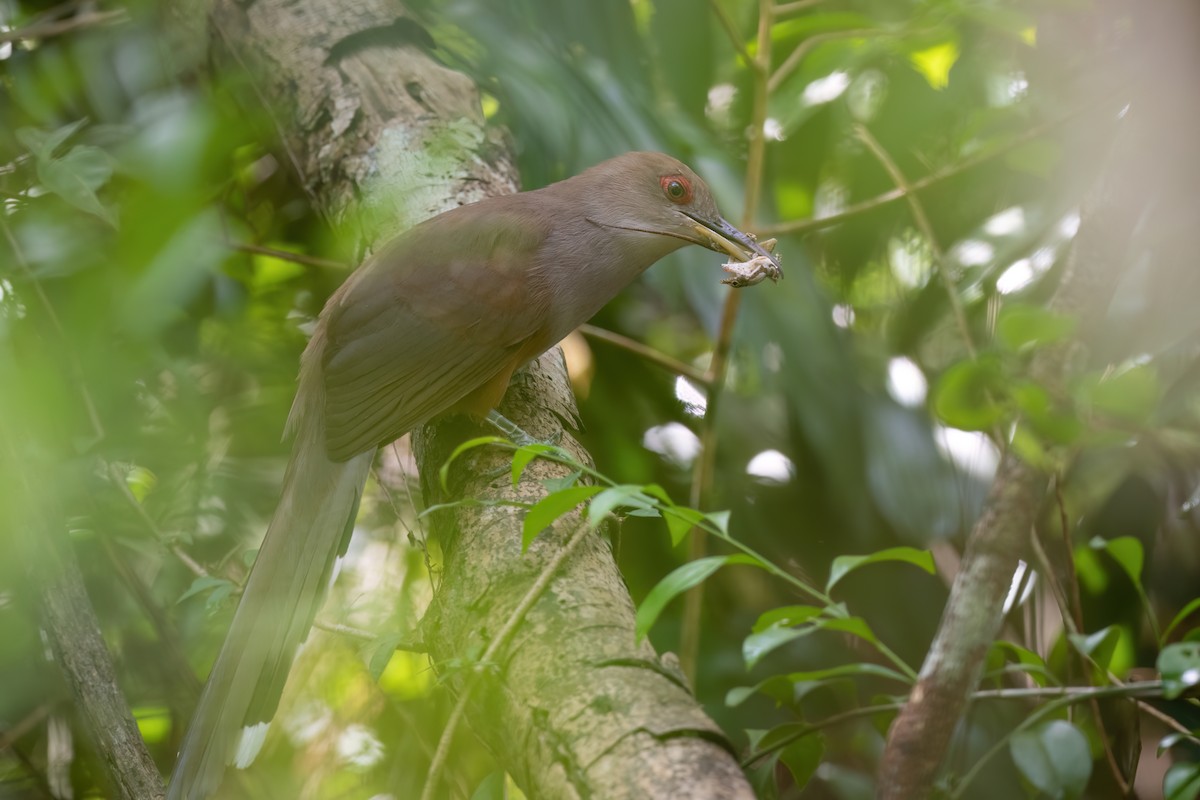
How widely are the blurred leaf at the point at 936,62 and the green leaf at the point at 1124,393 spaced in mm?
2002

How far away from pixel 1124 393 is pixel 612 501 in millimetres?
568

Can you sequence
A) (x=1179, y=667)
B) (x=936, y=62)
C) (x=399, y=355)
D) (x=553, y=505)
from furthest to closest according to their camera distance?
(x=936, y=62) → (x=399, y=355) → (x=553, y=505) → (x=1179, y=667)

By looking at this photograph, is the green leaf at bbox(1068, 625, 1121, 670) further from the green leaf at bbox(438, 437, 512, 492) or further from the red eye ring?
the red eye ring

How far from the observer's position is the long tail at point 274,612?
1843 mm

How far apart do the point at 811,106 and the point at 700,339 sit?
96cm

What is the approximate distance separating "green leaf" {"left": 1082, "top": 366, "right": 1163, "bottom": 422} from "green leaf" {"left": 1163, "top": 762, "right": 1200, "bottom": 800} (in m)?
0.45

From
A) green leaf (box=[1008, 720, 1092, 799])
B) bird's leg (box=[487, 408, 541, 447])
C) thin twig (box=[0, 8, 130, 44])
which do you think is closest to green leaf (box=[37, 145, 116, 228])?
bird's leg (box=[487, 408, 541, 447])

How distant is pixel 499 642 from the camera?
5.22 ft

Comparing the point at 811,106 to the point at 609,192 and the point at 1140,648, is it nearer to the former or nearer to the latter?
the point at 609,192

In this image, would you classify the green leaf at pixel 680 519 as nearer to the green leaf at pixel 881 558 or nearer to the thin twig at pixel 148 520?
the green leaf at pixel 881 558

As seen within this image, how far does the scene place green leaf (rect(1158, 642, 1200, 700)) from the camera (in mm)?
1141

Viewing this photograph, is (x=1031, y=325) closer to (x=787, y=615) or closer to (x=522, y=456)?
(x=787, y=615)

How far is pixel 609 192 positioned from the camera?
271 centimetres

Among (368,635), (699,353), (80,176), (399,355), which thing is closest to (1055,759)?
(368,635)
